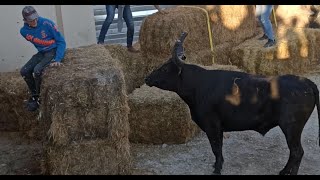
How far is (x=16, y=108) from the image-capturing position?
26.2 feet

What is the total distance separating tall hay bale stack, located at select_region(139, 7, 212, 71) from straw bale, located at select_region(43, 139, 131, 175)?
372 cm

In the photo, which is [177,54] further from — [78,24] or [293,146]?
[78,24]

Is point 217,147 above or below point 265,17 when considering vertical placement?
below

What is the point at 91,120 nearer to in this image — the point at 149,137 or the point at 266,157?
the point at 149,137

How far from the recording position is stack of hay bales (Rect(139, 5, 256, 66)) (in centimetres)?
952

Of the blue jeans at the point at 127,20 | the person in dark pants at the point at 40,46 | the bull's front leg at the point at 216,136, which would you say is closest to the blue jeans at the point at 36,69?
the person in dark pants at the point at 40,46

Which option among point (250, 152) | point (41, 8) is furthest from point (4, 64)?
point (250, 152)

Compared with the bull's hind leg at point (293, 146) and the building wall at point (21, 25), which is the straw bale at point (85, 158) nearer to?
the bull's hind leg at point (293, 146)

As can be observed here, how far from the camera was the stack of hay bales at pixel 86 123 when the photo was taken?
19.5ft

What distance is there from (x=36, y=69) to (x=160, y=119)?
1.89 metres

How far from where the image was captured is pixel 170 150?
283 inches

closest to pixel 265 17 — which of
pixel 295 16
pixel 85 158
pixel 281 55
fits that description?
pixel 281 55

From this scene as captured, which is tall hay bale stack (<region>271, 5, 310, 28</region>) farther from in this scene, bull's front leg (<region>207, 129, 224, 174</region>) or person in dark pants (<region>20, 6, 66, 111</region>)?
person in dark pants (<region>20, 6, 66, 111</region>)

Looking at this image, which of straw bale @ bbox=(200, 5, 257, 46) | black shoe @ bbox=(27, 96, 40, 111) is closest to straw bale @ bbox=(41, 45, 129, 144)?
black shoe @ bbox=(27, 96, 40, 111)
